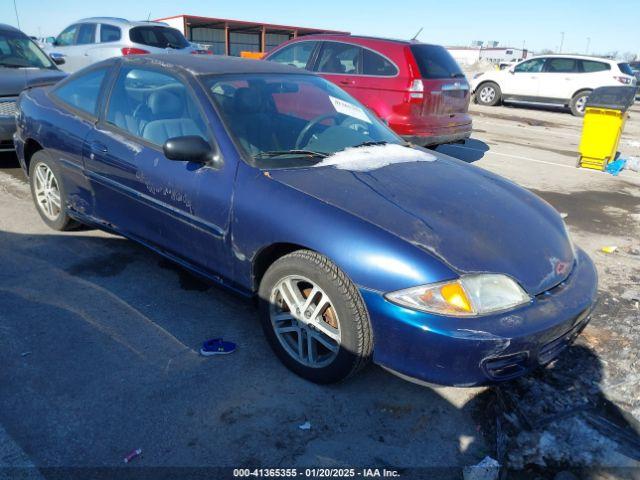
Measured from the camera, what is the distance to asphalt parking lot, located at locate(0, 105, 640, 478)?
2285mm

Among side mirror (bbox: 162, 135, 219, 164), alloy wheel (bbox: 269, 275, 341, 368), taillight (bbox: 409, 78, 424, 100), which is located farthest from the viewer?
taillight (bbox: 409, 78, 424, 100)

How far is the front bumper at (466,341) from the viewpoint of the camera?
221cm

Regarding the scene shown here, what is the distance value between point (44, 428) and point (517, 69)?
17.7 metres

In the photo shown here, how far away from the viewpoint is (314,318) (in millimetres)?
2633

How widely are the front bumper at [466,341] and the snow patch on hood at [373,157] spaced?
3.25 feet

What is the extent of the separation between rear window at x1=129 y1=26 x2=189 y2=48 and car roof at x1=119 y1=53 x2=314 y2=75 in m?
7.34

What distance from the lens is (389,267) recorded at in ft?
7.54

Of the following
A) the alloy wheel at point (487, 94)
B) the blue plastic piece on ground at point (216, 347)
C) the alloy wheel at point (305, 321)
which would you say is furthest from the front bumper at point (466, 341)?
the alloy wheel at point (487, 94)

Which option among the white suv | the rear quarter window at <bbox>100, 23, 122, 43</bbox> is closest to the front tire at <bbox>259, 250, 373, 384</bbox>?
the rear quarter window at <bbox>100, 23, 122, 43</bbox>

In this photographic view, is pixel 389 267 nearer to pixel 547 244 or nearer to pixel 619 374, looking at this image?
pixel 547 244

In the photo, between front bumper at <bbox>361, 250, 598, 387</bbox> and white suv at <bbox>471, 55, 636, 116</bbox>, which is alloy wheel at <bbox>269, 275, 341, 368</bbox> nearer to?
front bumper at <bbox>361, 250, 598, 387</bbox>

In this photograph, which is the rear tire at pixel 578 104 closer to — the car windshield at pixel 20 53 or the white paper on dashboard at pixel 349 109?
the white paper on dashboard at pixel 349 109

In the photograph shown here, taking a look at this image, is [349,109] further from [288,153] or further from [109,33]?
[109,33]

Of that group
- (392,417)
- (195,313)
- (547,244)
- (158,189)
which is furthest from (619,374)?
(158,189)
